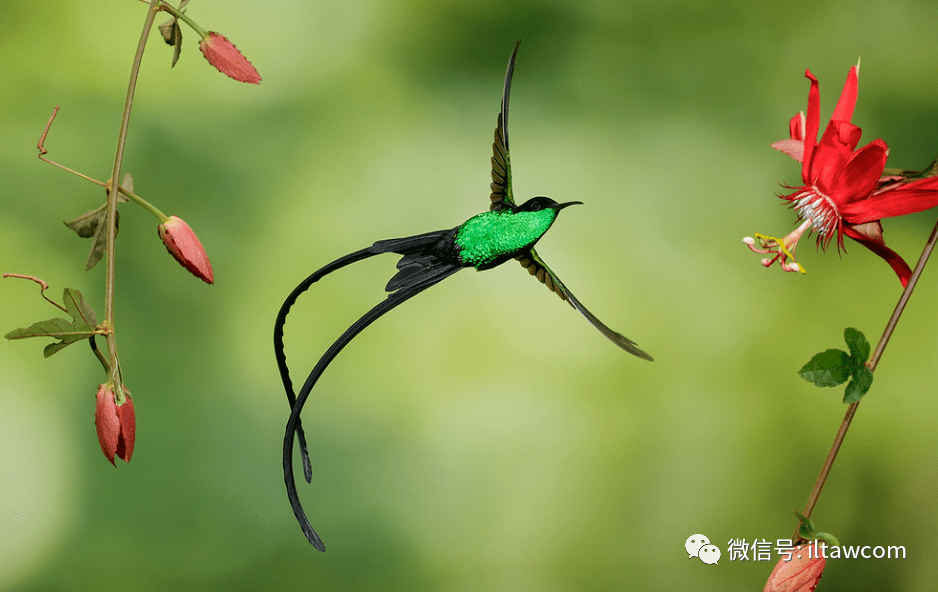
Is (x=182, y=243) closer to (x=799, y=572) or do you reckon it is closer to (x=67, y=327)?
(x=67, y=327)

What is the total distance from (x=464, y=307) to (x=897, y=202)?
0.53 meters

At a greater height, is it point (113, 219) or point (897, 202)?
point (897, 202)

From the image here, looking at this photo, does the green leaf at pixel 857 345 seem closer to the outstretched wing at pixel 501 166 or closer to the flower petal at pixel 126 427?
the outstretched wing at pixel 501 166

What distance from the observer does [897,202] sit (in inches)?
18.6

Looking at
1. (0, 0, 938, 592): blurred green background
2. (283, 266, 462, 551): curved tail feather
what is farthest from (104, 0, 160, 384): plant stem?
(0, 0, 938, 592): blurred green background

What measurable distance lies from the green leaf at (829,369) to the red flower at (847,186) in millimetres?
66

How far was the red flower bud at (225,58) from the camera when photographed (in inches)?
19.6

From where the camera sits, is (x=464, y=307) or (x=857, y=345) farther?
(x=464, y=307)

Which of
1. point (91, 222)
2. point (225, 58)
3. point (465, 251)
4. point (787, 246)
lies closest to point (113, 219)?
point (91, 222)

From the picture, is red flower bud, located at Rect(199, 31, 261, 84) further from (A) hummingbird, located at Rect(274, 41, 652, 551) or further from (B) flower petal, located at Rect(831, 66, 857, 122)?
(B) flower petal, located at Rect(831, 66, 857, 122)

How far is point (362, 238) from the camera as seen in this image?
0.91 meters

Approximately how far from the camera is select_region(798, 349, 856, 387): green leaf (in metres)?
0.49

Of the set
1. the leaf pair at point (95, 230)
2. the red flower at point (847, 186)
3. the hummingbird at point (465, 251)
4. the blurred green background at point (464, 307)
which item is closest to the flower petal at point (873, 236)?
the red flower at point (847, 186)

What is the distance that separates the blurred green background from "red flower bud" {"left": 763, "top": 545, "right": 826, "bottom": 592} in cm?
40
